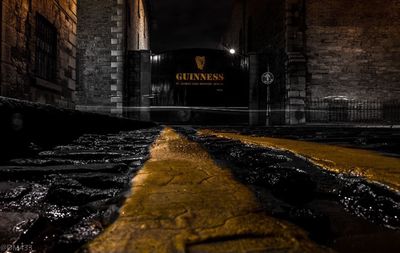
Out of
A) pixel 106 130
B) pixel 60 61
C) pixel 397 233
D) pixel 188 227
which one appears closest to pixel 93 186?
pixel 188 227

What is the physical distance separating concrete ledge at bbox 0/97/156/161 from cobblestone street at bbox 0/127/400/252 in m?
0.42

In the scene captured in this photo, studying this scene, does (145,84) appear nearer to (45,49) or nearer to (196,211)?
(45,49)

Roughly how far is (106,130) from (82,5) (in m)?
14.0

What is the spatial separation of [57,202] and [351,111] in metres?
17.4

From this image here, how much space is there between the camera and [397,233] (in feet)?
3.13

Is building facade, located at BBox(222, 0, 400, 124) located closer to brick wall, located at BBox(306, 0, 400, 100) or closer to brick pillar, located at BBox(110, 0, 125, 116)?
brick wall, located at BBox(306, 0, 400, 100)

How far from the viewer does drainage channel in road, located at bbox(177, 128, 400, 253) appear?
0.90 meters

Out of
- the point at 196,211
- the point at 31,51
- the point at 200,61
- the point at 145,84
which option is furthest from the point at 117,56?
the point at 196,211

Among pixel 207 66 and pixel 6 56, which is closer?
pixel 6 56

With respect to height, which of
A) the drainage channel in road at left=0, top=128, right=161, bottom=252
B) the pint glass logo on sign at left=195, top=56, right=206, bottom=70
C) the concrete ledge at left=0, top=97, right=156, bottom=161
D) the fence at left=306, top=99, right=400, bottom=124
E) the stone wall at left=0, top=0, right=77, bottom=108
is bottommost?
the drainage channel in road at left=0, top=128, right=161, bottom=252

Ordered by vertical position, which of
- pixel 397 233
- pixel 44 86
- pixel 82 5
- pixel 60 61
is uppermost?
pixel 82 5

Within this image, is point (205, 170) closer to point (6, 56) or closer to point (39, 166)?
point (39, 166)

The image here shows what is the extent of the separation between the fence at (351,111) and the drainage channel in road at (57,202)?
51.6 feet

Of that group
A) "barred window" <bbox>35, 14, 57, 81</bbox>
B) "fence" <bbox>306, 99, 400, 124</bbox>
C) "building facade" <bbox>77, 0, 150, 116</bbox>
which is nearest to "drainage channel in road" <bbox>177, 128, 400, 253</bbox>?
"barred window" <bbox>35, 14, 57, 81</bbox>
